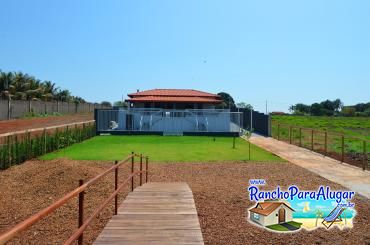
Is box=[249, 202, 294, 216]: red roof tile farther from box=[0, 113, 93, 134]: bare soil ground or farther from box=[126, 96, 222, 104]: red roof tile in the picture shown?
box=[126, 96, 222, 104]: red roof tile

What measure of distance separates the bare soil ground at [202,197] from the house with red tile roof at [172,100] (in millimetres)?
22760

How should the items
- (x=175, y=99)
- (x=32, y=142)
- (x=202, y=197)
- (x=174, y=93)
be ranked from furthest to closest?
(x=174, y=93) → (x=175, y=99) → (x=32, y=142) → (x=202, y=197)

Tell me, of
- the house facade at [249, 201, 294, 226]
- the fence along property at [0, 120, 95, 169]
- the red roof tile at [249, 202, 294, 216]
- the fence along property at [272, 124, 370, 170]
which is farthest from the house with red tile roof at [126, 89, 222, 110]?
the house facade at [249, 201, 294, 226]

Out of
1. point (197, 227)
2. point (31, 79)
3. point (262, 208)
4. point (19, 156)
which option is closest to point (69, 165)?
point (19, 156)

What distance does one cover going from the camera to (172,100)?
38.5m

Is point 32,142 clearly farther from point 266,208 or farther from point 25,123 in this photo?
point 25,123

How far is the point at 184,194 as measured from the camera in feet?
26.4

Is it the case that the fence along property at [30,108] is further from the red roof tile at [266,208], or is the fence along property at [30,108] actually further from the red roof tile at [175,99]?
the red roof tile at [266,208]

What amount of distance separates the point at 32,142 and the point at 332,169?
12.4m

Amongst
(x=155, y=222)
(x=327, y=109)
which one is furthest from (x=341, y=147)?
(x=327, y=109)

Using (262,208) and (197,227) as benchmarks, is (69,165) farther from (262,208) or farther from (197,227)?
(197,227)

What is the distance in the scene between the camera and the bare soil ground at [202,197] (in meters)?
6.43

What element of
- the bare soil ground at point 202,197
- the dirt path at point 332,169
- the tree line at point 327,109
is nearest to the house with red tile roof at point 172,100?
the dirt path at point 332,169

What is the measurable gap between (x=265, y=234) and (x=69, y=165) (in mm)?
7637
